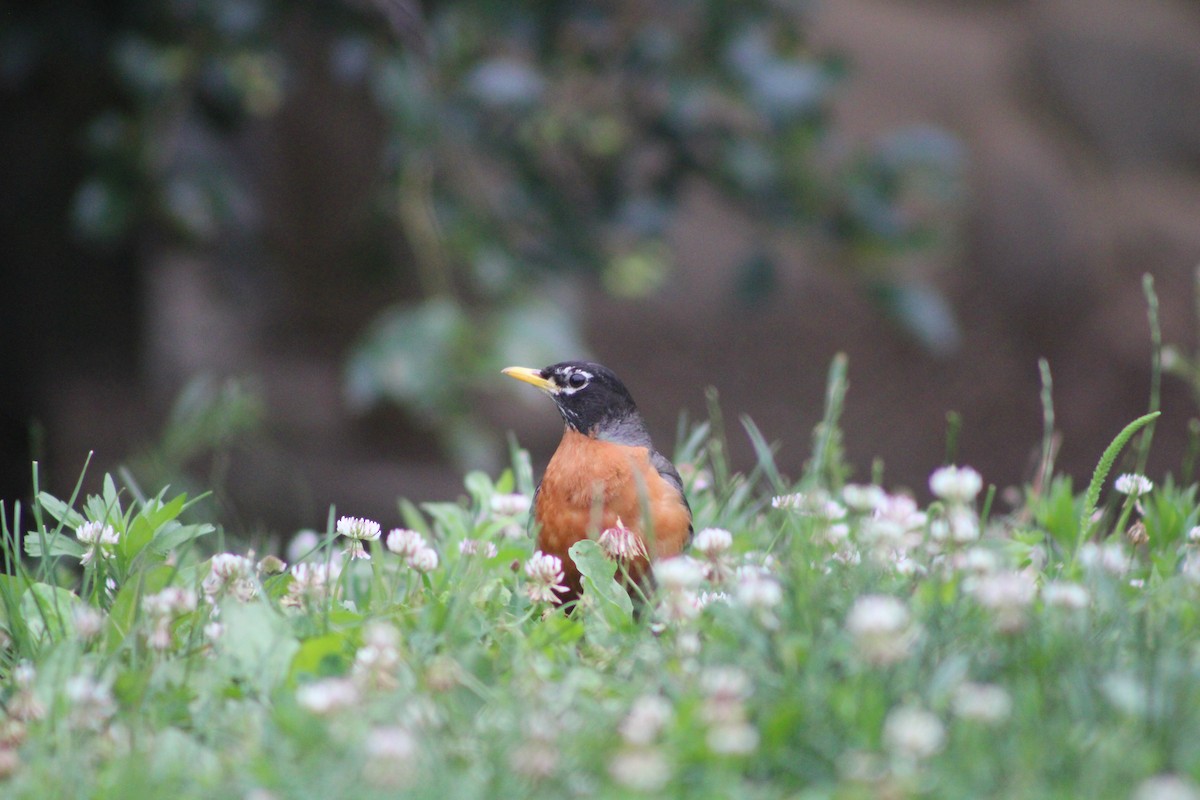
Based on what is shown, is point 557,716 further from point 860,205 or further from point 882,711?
point 860,205

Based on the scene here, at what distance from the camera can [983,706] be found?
163cm

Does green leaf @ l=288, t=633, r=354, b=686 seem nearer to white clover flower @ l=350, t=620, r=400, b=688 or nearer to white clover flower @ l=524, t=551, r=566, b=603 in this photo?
white clover flower @ l=350, t=620, r=400, b=688

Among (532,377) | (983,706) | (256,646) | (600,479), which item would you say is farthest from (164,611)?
(532,377)

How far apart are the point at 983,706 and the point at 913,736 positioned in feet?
0.41

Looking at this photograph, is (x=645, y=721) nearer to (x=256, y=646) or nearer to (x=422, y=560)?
(x=256, y=646)

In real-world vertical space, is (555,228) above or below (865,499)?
above

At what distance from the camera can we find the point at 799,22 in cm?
459

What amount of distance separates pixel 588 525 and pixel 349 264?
2.28 metres

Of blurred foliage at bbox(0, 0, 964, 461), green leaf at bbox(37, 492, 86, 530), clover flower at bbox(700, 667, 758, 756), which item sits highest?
blurred foliage at bbox(0, 0, 964, 461)

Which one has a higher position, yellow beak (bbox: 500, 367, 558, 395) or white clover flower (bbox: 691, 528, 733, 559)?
yellow beak (bbox: 500, 367, 558, 395)

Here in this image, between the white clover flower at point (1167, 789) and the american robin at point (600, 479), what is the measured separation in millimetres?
1183

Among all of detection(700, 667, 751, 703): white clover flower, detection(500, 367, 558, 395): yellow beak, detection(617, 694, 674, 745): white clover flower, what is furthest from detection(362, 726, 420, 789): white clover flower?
detection(500, 367, 558, 395): yellow beak

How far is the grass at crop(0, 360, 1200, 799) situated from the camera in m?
1.66

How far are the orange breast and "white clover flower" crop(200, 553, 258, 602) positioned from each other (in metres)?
0.75
